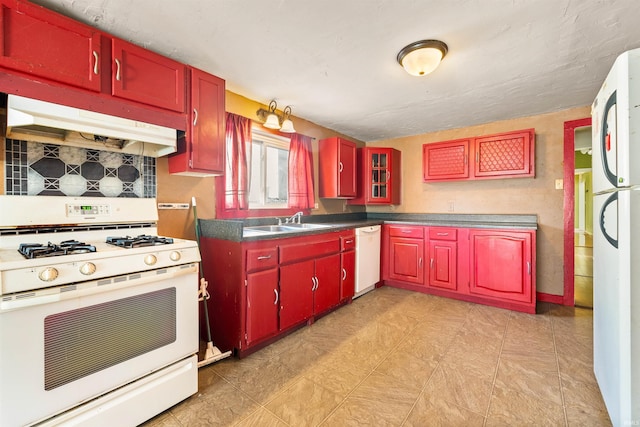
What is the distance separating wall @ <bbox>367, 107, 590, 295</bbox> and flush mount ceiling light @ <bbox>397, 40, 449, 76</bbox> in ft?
6.82

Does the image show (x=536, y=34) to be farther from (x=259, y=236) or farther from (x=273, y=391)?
(x=273, y=391)

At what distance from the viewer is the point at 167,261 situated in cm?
147

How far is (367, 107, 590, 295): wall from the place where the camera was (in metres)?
3.11

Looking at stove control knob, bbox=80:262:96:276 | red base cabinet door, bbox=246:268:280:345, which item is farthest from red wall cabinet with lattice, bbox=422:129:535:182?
stove control knob, bbox=80:262:96:276

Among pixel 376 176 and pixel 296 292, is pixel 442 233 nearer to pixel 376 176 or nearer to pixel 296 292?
pixel 376 176

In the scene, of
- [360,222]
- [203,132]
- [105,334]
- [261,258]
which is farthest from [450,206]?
[105,334]

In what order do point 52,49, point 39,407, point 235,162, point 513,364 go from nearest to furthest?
point 39,407 → point 52,49 → point 513,364 → point 235,162

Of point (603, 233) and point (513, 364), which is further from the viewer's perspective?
point (513, 364)

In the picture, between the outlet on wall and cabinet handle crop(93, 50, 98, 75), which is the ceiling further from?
the outlet on wall

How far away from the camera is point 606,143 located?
140 cm

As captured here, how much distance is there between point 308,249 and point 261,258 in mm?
519

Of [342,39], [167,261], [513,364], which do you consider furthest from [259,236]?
[513,364]

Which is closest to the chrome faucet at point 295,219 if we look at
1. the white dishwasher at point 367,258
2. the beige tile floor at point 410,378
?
the white dishwasher at point 367,258

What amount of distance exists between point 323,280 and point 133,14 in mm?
2302
